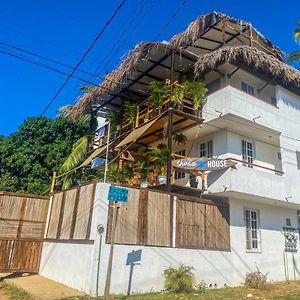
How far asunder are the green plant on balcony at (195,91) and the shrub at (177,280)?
7812mm

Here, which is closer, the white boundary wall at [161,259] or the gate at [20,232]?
the white boundary wall at [161,259]

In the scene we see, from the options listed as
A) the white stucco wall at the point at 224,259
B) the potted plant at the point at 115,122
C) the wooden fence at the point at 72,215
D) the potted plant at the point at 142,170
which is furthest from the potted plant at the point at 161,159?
the potted plant at the point at 115,122

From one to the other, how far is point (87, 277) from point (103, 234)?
144cm

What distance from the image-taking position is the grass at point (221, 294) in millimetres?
10508

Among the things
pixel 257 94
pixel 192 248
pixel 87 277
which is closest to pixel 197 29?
pixel 257 94

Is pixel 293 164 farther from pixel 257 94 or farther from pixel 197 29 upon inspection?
pixel 197 29

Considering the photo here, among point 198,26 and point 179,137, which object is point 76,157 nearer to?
point 179,137

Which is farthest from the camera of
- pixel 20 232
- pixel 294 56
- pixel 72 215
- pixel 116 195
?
pixel 294 56

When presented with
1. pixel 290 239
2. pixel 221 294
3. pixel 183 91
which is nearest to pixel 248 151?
pixel 183 91

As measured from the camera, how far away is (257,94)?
60.4ft

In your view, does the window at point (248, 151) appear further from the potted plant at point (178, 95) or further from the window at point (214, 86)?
the potted plant at point (178, 95)

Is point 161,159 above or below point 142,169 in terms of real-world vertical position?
below

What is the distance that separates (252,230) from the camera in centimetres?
1628

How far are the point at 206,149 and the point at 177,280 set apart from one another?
7575 millimetres
